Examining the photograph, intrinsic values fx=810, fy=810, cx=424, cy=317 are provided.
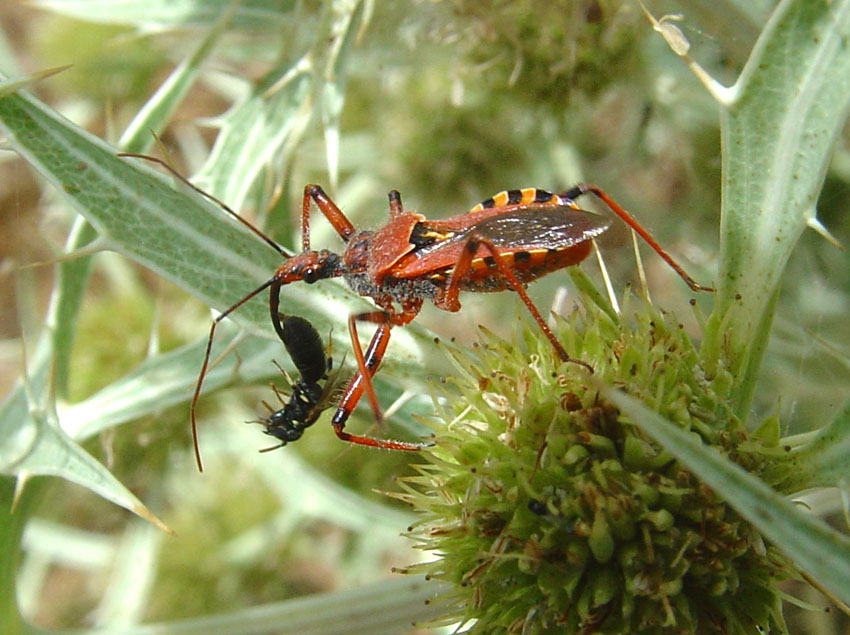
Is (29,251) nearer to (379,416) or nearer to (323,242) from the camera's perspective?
(323,242)

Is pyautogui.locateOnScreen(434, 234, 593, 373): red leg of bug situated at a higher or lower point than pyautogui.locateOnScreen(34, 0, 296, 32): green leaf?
lower

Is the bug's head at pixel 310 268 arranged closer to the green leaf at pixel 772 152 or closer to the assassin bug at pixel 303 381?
the assassin bug at pixel 303 381

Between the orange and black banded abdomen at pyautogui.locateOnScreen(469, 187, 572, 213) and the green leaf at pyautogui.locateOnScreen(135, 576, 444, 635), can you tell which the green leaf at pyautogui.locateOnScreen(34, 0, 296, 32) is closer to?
the orange and black banded abdomen at pyautogui.locateOnScreen(469, 187, 572, 213)

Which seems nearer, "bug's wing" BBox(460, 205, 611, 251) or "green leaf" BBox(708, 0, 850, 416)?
"green leaf" BBox(708, 0, 850, 416)

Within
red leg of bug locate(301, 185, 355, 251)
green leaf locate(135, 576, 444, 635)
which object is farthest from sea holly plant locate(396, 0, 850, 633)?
red leg of bug locate(301, 185, 355, 251)

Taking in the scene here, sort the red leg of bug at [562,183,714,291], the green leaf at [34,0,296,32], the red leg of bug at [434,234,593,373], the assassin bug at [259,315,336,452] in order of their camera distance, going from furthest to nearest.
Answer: the green leaf at [34,0,296,32]
the red leg of bug at [562,183,714,291]
the assassin bug at [259,315,336,452]
the red leg of bug at [434,234,593,373]

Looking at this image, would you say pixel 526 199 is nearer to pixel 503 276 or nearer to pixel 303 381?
pixel 503 276

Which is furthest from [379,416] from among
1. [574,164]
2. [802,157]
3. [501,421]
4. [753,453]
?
[574,164]
